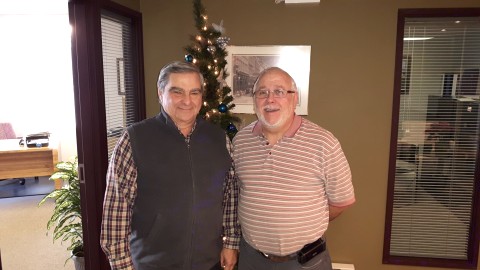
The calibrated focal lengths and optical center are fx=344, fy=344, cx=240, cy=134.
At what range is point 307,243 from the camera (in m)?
1.63

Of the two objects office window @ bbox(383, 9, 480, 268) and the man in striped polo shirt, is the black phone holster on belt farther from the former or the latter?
office window @ bbox(383, 9, 480, 268)

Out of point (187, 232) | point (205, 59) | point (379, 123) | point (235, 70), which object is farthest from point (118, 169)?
point (379, 123)

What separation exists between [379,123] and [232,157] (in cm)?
173

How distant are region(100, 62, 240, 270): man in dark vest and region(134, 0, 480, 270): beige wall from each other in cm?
158

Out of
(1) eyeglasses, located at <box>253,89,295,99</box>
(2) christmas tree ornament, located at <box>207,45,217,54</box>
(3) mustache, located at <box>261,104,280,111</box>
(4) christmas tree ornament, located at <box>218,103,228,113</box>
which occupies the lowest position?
(4) christmas tree ornament, located at <box>218,103,228,113</box>

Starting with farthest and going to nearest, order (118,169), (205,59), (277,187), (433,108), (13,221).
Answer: (13,221)
(433,108)
(205,59)
(277,187)
(118,169)

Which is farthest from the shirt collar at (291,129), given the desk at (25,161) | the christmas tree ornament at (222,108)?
the desk at (25,161)

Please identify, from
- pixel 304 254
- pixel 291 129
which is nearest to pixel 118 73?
pixel 291 129

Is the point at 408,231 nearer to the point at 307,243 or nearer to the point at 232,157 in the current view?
the point at 307,243

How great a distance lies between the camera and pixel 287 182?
159 centimetres

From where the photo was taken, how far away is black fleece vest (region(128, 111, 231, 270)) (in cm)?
150

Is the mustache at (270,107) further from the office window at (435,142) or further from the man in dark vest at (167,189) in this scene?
the office window at (435,142)

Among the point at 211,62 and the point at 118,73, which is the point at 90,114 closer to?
the point at 118,73

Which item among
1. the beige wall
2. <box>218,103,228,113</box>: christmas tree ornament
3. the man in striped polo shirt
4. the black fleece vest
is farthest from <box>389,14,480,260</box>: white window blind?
the black fleece vest
